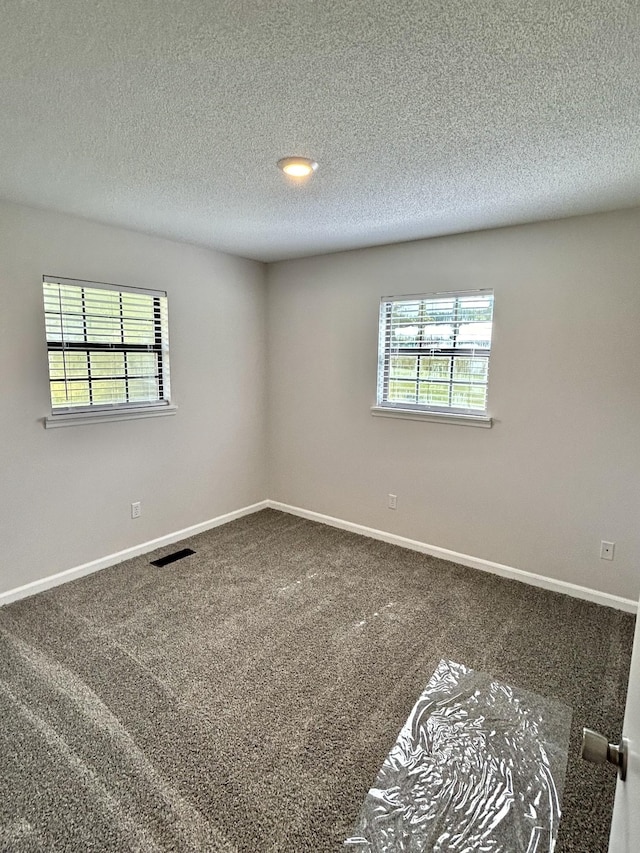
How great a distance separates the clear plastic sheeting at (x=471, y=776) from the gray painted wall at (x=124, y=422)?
8.00 ft

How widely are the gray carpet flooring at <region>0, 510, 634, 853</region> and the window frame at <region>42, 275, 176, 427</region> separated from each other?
1135 millimetres

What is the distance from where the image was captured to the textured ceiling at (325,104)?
3.67ft

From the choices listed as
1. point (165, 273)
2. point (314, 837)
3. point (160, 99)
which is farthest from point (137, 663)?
point (165, 273)

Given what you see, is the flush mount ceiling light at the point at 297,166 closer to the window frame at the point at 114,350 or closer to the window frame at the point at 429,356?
the window frame at the point at 429,356

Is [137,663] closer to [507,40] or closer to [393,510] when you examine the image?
[393,510]

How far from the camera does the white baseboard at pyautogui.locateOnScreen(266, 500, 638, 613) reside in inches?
108

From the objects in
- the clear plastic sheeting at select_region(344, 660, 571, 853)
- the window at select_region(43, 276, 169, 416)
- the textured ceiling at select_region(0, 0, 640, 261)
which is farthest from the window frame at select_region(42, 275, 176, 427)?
the clear plastic sheeting at select_region(344, 660, 571, 853)

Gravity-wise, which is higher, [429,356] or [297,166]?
[297,166]

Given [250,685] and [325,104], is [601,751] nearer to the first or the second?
[250,685]

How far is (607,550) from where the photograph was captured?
2.75m

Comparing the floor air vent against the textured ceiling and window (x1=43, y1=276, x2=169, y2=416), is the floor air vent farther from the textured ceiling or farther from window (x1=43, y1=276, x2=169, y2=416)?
the textured ceiling

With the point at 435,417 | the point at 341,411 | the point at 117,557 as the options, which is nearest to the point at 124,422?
the point at 117,557

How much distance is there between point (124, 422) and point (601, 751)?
10.5 ft

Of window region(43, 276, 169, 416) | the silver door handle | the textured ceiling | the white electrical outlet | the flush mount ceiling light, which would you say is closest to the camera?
the silver door handle
